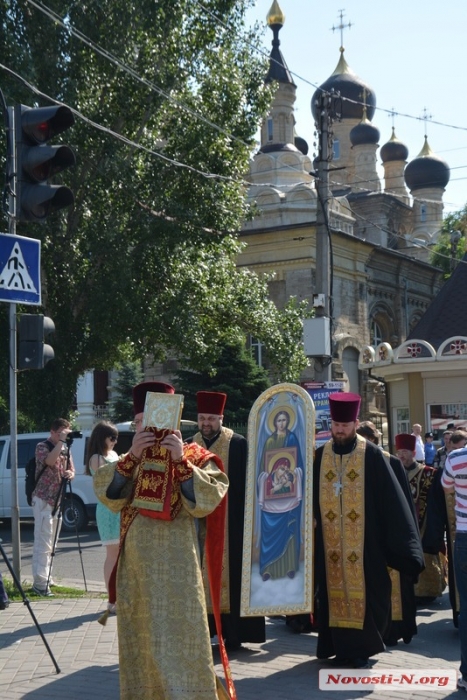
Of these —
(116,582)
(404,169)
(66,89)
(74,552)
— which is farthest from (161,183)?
(404,169)

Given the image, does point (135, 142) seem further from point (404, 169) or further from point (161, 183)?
point (404, 169)

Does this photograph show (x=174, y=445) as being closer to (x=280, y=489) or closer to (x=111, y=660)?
(x=280, y=489)

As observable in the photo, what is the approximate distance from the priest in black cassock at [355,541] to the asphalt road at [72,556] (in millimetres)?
4578

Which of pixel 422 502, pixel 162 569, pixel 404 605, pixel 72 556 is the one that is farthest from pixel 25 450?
pixel 162 569

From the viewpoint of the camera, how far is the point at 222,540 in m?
6.20

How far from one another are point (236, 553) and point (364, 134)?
5282cm

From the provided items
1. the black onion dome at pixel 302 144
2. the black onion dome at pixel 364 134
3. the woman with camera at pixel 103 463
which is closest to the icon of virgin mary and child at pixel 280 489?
the woman with camera at pixel 103 463

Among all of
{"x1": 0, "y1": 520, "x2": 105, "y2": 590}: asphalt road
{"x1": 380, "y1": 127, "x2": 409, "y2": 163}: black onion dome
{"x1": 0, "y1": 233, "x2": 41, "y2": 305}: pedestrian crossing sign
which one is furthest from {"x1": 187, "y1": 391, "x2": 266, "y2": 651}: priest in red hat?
{"x1": 380, "y1": 127, "x2": 409, "y2": 163}: black onion dome

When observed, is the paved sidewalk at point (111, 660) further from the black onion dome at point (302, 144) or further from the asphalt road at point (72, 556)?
the black onion dome at point (302, 144)

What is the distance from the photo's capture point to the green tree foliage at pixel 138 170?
71.9ft

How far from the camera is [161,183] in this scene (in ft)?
76.1

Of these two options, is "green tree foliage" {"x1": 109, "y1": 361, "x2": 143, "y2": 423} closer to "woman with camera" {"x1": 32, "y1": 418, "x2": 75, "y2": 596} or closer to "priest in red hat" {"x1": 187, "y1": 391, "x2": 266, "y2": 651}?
"woman with camera" {"x1": 32, "y1": 418, "x2": 75, "y2": 596}

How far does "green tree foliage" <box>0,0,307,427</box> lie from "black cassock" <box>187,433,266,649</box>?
1406 cm

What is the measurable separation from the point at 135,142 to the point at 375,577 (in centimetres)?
1735
